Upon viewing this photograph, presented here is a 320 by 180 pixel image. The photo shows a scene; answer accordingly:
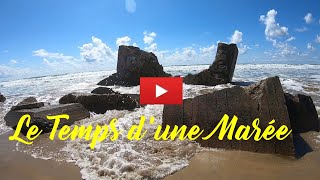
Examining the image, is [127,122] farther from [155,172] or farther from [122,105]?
[155,172]

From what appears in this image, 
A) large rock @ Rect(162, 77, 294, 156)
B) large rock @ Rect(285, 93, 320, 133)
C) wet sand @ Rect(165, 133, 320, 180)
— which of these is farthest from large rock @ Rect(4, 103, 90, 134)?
large rock @ Rect(285, 93, 320, 133)

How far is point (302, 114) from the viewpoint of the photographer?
574 centimetres

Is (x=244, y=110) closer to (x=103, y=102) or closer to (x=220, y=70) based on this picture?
(x=103, y=102)

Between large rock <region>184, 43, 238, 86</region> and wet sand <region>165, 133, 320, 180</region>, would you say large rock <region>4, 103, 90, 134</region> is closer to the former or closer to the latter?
wet sand <region>165, 133, 320, 180</region>

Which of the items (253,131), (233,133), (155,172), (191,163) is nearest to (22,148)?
(155,172)

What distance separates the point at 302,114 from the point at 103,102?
209 inches

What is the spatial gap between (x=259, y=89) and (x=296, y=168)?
4.76 ft

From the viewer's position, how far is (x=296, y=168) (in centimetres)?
386

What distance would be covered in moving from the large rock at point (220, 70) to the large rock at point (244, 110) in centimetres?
1067

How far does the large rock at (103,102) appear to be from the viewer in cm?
823

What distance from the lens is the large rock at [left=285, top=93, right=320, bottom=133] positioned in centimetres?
563

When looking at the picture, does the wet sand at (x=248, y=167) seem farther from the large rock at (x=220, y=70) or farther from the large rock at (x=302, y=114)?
the large rock at (x=220, y=70)

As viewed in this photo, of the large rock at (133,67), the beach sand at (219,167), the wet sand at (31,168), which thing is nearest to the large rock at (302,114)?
the beach sand at (219,167)

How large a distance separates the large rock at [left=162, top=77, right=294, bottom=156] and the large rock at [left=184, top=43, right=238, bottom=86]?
35.0 feet
